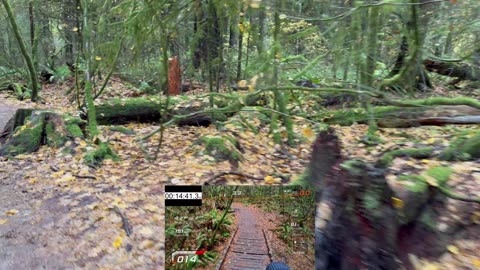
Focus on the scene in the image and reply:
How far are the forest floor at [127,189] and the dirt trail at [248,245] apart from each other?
100cm

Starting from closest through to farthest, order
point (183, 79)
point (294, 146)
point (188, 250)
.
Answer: point (188, 250), point (294, 146), point (183, 79)

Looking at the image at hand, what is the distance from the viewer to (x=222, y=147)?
6988mm

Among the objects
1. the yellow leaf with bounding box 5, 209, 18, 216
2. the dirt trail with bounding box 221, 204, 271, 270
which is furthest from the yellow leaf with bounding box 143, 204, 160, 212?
the dirt trail with bounding box 221, 204, 271, 270

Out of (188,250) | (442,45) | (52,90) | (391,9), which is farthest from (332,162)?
(52,90)

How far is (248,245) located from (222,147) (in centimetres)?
447

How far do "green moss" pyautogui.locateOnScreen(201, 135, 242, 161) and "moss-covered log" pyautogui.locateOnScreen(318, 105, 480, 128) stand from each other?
6.82 feet

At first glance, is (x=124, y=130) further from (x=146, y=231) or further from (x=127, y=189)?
(x=146, y=231)

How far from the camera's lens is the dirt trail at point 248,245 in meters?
2.49

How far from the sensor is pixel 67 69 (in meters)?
19.0

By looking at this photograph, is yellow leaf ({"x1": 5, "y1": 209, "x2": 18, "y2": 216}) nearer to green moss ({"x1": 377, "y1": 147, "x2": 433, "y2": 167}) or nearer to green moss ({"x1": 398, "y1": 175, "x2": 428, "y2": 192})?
green moss ({"x1": 398, "y1": 175, "x2": 428, "y2": 192})

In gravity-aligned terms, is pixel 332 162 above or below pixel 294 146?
above

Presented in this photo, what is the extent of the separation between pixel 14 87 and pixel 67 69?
242 centimetres

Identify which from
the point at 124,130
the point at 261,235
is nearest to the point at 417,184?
the point at 261,235

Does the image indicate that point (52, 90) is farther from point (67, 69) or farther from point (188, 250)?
point (188, 250)
